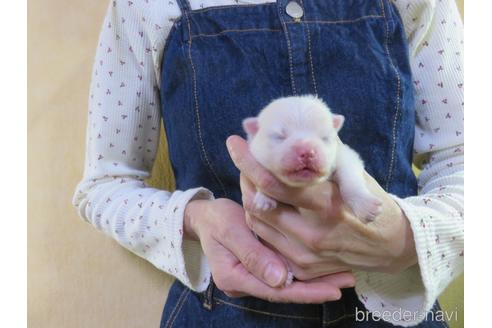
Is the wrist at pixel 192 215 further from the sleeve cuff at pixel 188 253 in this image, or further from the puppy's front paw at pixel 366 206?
the puppy's front paw at pixel 366 206

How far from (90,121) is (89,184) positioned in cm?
8

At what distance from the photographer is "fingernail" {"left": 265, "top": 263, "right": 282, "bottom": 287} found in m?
0.38

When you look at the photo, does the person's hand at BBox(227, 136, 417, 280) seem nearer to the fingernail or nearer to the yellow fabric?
the fingernail

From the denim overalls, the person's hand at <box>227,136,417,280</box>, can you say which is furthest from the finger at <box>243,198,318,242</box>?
the denim overalls

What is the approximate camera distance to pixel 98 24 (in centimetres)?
64

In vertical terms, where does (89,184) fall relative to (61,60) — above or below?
below

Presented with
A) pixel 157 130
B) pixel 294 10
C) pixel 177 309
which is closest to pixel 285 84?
pixel 294 10

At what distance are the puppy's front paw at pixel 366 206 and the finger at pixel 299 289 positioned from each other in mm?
76

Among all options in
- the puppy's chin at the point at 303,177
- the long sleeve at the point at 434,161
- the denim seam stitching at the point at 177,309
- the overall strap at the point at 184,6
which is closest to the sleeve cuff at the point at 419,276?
the long sleeve at the point at 434,161

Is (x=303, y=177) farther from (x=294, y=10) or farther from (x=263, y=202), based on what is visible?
(x=294, y=10)

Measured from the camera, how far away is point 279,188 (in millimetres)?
347

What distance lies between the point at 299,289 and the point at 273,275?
0.10 ft
